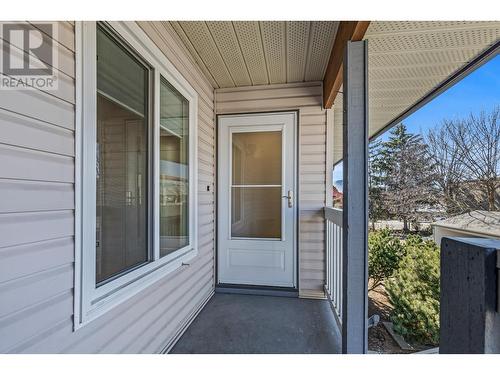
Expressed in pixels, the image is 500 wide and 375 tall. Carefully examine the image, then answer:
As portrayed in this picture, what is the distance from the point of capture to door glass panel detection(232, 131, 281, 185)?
314 cm

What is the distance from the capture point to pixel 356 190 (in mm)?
1666

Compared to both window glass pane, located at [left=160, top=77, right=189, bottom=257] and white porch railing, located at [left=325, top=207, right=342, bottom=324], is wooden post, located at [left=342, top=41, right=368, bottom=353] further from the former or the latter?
window glass pane, located at [left=160, top=77, right=189, bottom=257]

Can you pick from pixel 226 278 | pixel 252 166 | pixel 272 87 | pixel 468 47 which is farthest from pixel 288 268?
pixel 468 47

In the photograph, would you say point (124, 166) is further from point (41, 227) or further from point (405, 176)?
point (405, 176)

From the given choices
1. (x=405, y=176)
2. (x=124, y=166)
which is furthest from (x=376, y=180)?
(x=124, y=166)

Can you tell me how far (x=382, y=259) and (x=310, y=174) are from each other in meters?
2.30

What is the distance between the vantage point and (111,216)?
147cm

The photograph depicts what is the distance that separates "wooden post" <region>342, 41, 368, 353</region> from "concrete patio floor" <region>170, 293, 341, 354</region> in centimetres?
52

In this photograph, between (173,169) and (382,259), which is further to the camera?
(382,259)

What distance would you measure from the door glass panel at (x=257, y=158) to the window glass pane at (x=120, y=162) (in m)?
1.53

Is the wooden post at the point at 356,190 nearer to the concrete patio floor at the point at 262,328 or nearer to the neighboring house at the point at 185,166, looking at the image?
the neighboring house at the point at 185,166

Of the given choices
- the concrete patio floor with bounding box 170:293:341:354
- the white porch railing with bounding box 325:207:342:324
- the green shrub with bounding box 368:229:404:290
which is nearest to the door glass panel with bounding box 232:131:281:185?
the white porch railing with bounding box 325:207:342:324

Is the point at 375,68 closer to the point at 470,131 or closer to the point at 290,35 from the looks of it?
the point at 290,35

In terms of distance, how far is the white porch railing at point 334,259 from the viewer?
2.32 meters
